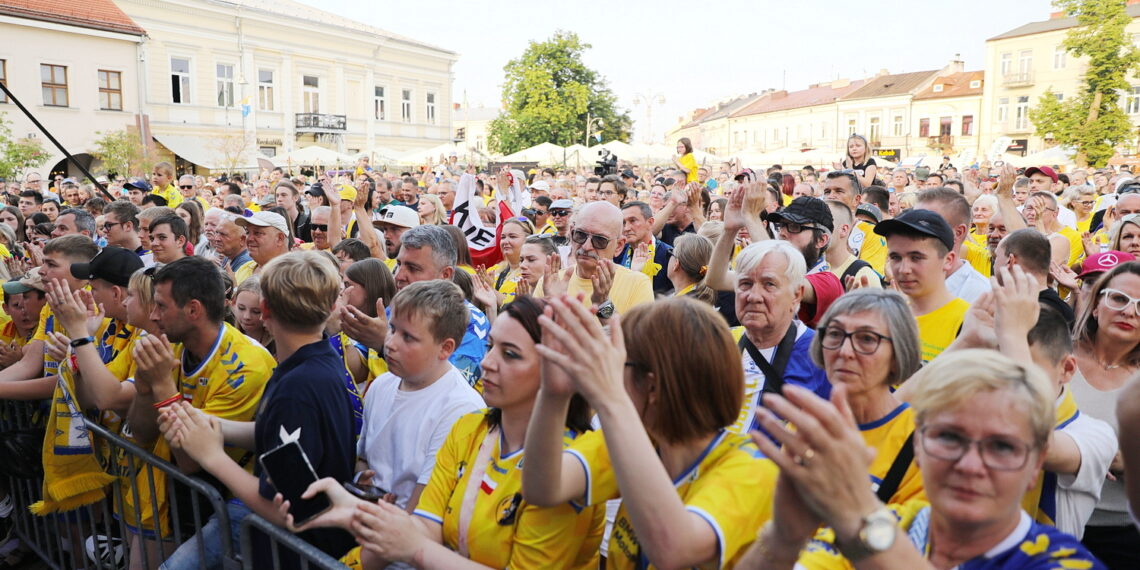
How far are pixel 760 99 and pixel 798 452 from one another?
281 feet

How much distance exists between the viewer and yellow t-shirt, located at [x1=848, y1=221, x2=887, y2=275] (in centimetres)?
648

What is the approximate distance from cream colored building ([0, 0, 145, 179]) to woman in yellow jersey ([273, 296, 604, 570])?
1280 inches

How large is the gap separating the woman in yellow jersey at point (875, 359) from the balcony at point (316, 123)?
41707 millimetres

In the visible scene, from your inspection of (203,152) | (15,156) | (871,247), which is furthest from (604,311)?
(203,152)

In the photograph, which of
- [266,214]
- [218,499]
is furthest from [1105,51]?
[218,499]

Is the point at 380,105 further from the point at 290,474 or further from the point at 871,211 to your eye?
the point at 290,474

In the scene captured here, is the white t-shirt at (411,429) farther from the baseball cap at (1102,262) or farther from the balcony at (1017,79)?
the balcony at (1017,79)

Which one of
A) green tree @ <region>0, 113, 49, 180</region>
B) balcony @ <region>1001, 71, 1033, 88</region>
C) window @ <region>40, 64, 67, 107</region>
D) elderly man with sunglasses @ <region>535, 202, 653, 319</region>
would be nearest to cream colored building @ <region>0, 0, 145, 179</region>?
window @ <region>40, 64, 67, 107</region>

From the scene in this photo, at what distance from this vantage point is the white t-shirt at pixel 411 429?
2.97 m

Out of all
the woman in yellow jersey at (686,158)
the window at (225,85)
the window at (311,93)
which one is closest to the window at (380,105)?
the window at (311,93)

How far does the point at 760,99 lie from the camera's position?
8250 cm

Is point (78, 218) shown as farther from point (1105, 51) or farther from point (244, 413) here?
point (1105, 51)

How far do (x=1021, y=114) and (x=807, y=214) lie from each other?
195ft

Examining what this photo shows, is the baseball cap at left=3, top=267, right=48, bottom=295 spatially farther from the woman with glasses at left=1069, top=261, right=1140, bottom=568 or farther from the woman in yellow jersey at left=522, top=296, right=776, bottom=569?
the woman with glasses at left=1069, top=261, right=1140, bottom=568
